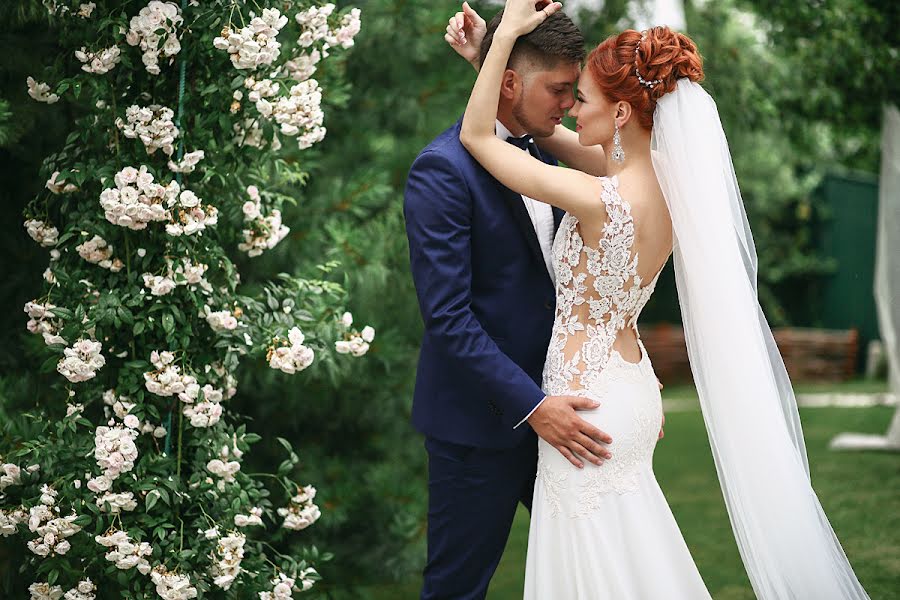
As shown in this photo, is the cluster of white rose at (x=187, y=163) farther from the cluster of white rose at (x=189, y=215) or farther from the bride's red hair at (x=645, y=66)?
Result: the bride's red hair at (x=645, y=66)

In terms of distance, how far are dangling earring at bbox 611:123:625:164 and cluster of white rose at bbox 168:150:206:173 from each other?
104cm

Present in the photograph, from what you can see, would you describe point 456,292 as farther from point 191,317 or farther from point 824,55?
point 824,55

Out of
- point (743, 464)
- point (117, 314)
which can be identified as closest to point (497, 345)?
point (743, 464)

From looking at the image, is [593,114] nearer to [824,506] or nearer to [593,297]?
[593,297]

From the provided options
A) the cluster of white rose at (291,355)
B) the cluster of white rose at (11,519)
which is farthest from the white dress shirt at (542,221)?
→ the cluster of white rose at (11,519)

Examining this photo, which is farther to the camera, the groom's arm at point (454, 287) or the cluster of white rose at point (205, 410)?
the cluster of white rose at point (205, 410)

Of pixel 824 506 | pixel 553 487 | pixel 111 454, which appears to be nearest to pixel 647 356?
pixel 553 487

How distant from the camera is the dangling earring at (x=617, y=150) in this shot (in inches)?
102

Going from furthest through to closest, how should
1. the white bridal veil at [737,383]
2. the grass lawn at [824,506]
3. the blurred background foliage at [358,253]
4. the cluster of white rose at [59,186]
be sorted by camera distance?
the grass lawn at [824,506] → the blurred background foliage at [358,253] → the cluster of white rose at [59,186] → the white bridal veil at [737,383]

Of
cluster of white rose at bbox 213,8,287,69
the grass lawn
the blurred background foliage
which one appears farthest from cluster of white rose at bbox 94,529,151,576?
the grass lawn

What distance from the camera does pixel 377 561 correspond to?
4328 millimetres

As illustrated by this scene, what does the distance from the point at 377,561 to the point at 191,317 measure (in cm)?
184

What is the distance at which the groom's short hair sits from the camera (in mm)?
2645

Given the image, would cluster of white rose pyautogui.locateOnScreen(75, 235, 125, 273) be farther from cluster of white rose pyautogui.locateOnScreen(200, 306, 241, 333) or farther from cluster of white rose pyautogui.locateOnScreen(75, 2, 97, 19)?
cluster of white rose pyautogui.locateOnScreen(75, 2, 97, 19)
